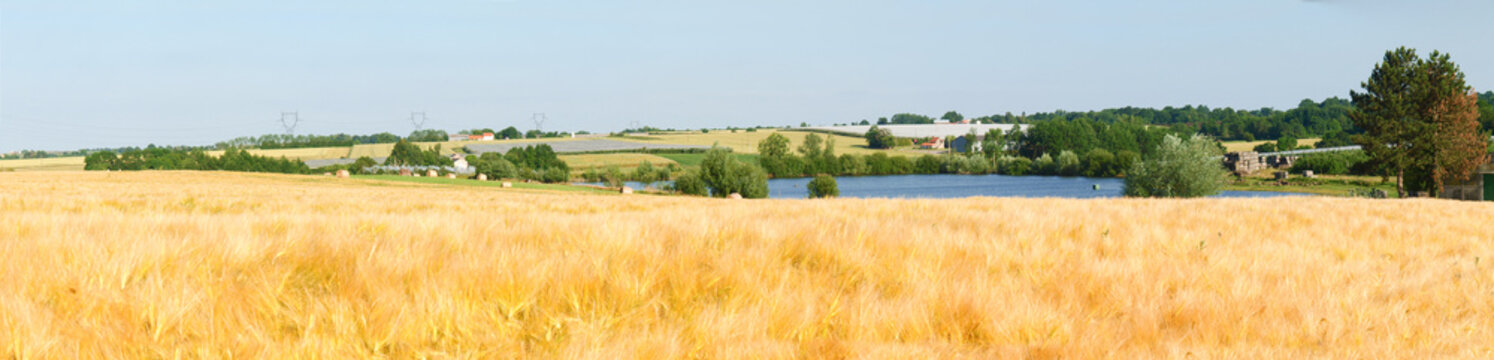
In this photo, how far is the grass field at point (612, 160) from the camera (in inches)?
5521

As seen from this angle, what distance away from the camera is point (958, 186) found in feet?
415

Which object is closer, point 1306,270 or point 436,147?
point 1306,270

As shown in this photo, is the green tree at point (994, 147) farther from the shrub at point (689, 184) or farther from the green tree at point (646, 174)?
the shrub at point (689, 184)

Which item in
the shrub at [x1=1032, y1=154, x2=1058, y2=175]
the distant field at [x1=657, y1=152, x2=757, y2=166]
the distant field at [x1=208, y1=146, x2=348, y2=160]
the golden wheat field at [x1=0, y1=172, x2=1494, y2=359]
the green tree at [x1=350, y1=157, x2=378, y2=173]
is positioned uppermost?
the distant field at [x1=208, y1=146, x2=348, y2=160]

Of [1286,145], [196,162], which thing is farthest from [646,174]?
[1286,145]

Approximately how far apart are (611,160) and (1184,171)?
9606 centimetres

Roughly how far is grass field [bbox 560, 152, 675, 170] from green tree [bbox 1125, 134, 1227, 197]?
7895 centimetres

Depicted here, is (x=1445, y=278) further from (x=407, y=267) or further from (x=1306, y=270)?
(x=407, y=267)

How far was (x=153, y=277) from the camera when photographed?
4195mm

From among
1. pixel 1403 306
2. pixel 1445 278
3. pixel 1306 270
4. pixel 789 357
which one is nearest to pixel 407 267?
pixel 789 357

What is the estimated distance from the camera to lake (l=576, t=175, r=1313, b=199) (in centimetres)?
10806

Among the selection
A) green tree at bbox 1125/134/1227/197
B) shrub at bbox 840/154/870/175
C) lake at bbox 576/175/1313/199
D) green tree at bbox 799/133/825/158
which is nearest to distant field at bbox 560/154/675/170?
lake at bbox 576/175/1313/199

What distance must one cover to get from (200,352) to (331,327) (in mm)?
574

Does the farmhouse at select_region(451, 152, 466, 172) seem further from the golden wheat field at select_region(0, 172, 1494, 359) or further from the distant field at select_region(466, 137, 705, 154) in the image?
the golden wheat field at select_region(0, 172, 1494, 359)
